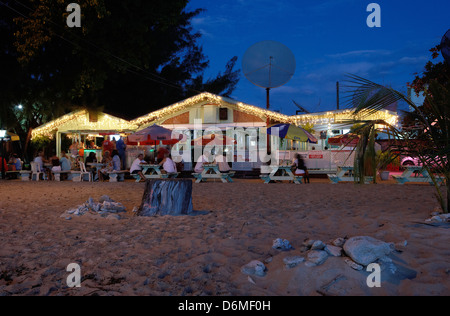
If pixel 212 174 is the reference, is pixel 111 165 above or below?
above

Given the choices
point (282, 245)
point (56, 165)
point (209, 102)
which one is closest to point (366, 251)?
point (282, 245)

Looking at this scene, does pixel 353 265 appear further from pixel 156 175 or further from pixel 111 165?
pixel 111 165

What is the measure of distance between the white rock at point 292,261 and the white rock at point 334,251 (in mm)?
290

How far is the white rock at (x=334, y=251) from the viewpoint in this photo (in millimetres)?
3104

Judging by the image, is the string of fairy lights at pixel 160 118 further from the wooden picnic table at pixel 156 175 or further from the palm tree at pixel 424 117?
the palm tree at pixel 424 117

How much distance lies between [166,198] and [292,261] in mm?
3438

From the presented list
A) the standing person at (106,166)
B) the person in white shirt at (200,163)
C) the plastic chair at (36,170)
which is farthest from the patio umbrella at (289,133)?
the plastic chair at (36,170)

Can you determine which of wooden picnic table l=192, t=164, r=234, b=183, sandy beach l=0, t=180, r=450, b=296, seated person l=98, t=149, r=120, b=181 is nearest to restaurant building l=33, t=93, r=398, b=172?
seated person l=98, t=149, r=120, b=181

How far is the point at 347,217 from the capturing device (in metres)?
5.24

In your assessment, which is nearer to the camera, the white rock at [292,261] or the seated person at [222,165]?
the white rock at [292,261]

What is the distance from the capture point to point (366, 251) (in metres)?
2.90

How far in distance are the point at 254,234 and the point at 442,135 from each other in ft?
9.92

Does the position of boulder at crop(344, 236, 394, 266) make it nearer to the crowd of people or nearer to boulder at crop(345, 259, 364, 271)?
boulder at crop(345, 259, 364, 271)
